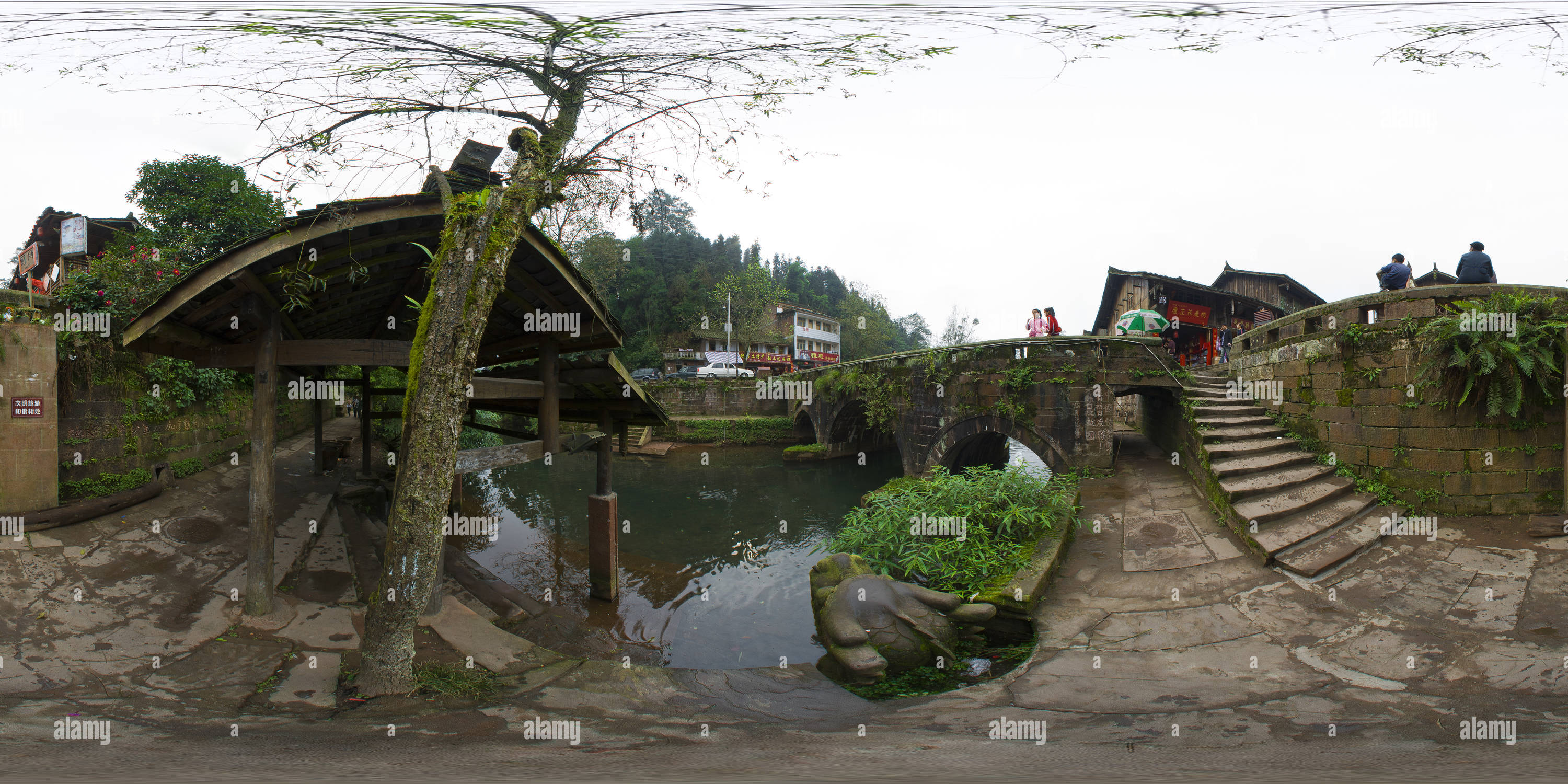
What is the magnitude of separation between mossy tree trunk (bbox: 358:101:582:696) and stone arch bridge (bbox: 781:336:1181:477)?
10.2 m

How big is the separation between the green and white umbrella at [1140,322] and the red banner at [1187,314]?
4790 millimetres

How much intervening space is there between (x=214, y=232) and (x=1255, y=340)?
66.9ft

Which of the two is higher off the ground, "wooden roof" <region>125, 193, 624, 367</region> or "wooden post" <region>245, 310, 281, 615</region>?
"wooden roof" <region>125, 193, 624, 367</region>

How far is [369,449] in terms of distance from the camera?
11.6m

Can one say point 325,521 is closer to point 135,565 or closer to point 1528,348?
point 135,565

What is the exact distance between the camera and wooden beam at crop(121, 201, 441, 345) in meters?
4.76

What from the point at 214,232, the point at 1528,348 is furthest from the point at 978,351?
the point at 214,232

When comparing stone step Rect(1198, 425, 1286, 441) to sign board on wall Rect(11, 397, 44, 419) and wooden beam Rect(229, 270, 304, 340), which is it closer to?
wooden beam Rect(229, 270, 304, 340)

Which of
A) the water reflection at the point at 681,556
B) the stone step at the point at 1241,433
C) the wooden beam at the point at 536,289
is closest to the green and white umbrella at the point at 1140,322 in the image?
the stone step at the point at 1241,433

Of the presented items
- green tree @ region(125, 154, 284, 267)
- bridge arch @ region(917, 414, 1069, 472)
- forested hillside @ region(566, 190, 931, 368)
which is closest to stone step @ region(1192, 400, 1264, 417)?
bridge arch @ region(917, 414, 1069, 472)

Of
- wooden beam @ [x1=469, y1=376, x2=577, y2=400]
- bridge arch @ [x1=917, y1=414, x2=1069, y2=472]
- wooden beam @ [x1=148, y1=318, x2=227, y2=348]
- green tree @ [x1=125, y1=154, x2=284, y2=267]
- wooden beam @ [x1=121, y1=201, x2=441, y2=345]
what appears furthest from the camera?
green tree @ [x1=125, y1=154, x2=284, y2=267]

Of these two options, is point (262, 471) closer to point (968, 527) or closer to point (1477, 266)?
point (968, 527)

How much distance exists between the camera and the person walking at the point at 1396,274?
8.91 meters

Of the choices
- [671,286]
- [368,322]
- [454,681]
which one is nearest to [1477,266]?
[454,681]
